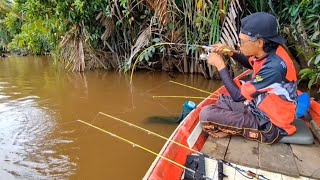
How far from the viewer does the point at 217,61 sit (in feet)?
8.58

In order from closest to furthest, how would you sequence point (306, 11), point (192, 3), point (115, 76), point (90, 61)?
point (306, 11) → point (192, 3) → point (115, 76) → point (90, 61)

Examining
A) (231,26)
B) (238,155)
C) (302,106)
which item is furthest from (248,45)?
(231,26)

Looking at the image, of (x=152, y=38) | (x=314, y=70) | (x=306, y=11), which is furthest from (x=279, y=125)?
(x=152, y=38)

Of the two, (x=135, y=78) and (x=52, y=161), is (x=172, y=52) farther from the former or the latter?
(x=52, y=161)

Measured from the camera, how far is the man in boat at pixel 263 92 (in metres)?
2.33

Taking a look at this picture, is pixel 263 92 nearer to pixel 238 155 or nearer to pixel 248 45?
pixel 248 45

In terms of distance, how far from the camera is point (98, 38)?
7965 mm

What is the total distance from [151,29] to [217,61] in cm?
448

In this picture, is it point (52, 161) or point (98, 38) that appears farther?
point (98, 38)

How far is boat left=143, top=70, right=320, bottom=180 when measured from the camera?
2008mm

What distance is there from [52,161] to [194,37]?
4.25m

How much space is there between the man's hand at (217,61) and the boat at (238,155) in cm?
53

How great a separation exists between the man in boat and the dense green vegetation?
6.92ft

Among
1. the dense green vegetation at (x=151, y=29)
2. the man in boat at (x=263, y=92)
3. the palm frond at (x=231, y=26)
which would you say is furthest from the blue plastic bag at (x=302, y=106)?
the palm frond at (x=231, y=26)
